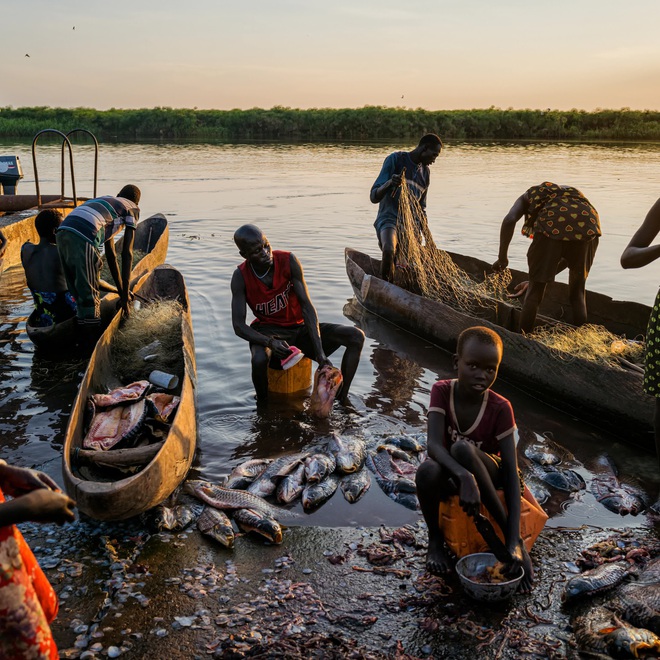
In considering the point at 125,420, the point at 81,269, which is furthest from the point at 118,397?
the point at 81,269

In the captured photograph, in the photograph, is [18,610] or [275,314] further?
[275,314]

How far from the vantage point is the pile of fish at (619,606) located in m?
2.67

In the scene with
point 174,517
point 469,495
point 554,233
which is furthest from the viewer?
point 554,233

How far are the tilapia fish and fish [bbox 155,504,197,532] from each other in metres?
0.54

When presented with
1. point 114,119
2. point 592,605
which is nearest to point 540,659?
point 592,605

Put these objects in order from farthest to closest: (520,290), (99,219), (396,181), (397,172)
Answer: (397,172)
(396,181)
(520,290)
(99,219)

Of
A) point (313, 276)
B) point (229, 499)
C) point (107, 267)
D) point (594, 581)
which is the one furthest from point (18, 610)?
point (313, 276)

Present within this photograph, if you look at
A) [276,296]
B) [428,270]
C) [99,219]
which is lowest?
[428,270]

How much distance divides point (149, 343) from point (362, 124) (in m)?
42.4

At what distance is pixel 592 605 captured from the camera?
3066 mm

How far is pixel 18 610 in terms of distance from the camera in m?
1.85

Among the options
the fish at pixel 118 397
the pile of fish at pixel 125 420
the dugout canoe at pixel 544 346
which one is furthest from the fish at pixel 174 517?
the dugout canoe at pixel 544 346

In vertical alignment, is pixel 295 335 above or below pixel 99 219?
below

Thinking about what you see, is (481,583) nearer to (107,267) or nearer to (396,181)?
(396,181)
